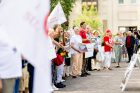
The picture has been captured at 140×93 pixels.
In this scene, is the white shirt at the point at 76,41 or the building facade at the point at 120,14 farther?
the building facade at the point at 120,14

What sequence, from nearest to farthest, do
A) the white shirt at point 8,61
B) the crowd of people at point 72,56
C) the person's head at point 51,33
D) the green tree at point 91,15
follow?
the white shirt at point 8,61
the crowd of people at point 72,56
the person's head at point 51,33
the green tree at point 91,15

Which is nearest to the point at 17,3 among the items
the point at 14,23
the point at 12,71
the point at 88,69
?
the point at 14,23

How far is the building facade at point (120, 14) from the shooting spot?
6869 centimetres

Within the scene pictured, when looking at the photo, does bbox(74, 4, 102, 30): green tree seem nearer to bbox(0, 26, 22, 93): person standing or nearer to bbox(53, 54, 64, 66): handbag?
bbox(53, 54, 64, 66): handbag

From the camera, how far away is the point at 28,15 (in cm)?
369

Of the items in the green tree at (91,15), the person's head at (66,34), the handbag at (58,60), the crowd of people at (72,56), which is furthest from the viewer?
the green tree at (91,15)

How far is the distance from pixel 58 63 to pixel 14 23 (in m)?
9.73

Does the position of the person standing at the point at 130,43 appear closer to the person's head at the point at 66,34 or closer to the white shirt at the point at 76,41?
the white shirt at the point at 76,41

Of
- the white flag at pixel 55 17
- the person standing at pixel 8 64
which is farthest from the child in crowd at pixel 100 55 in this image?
the person standing at pixel 8 64

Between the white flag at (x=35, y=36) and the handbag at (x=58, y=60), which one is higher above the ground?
the white flag at (x=35, y=36)

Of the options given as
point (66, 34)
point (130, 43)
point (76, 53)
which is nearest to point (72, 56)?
point (76, 53)

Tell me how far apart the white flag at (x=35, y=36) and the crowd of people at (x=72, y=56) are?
76 cm

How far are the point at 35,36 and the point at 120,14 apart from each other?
216ft

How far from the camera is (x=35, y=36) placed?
3.65 m
